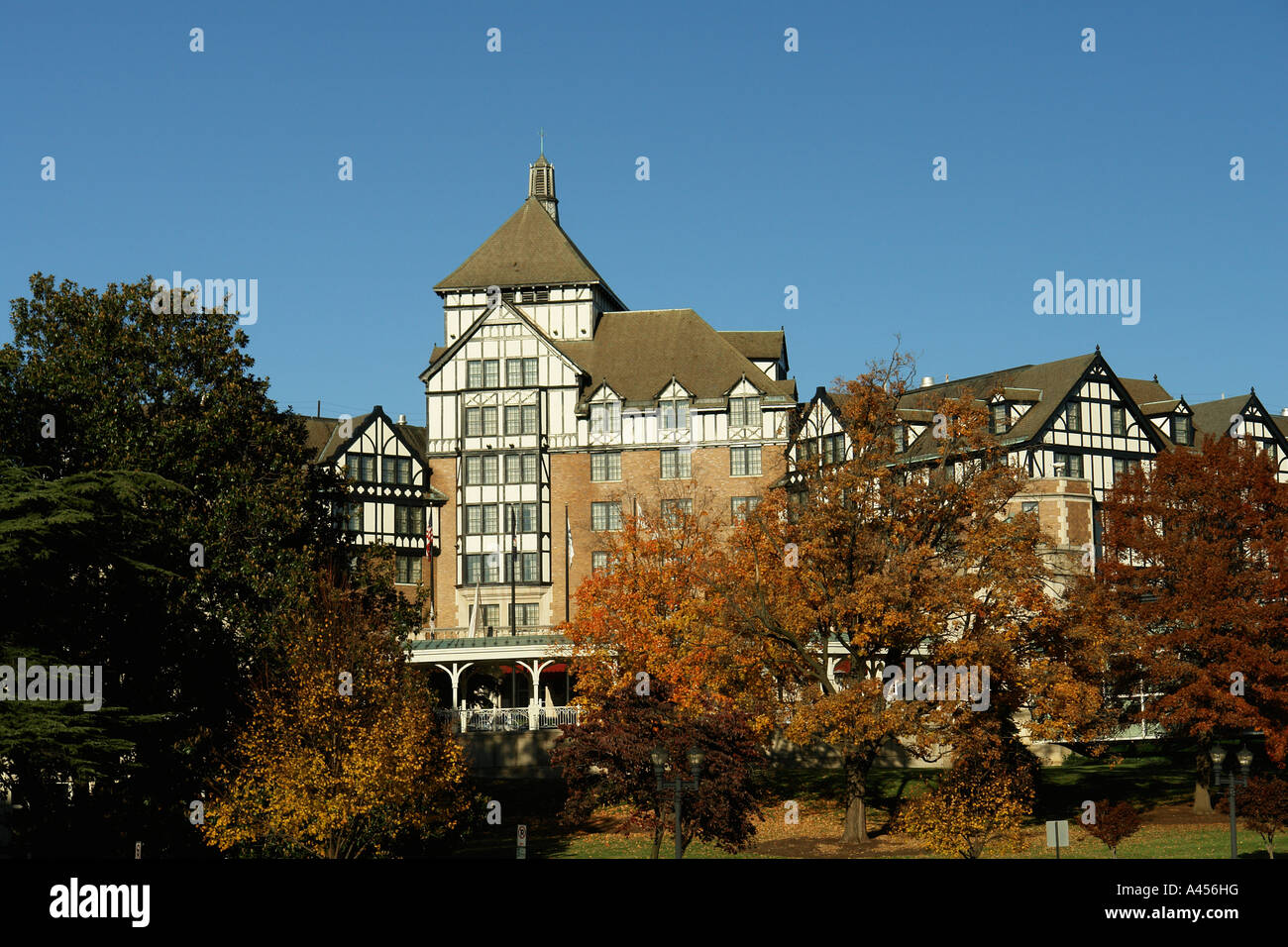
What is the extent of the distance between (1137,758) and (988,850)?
21.8 meters

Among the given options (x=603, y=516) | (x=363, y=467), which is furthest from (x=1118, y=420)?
(x=363, y=467)

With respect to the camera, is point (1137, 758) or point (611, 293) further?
point (611, 293)

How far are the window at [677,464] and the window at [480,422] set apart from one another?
874cm

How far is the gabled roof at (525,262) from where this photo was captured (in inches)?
2854

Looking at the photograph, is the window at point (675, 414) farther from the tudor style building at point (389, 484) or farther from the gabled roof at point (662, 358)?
the tudor style building at point (389, 484)

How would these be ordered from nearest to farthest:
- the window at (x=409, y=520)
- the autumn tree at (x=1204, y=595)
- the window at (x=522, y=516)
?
the autumn tree at (x=1204, y=595) < the window at (x=409, y=520) < the window at (x=522, y=516)

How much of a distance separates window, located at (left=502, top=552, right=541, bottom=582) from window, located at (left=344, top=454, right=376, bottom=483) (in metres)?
7.69

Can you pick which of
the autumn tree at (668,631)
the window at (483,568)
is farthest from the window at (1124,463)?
the window at (483,568)

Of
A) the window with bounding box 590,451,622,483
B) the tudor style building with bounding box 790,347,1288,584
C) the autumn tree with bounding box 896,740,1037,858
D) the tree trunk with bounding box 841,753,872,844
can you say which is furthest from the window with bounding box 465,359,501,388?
the autumn tree with bounding box 896,740,1037,858

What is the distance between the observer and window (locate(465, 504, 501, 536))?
67562 millimetres

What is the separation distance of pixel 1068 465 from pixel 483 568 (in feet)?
92.2
